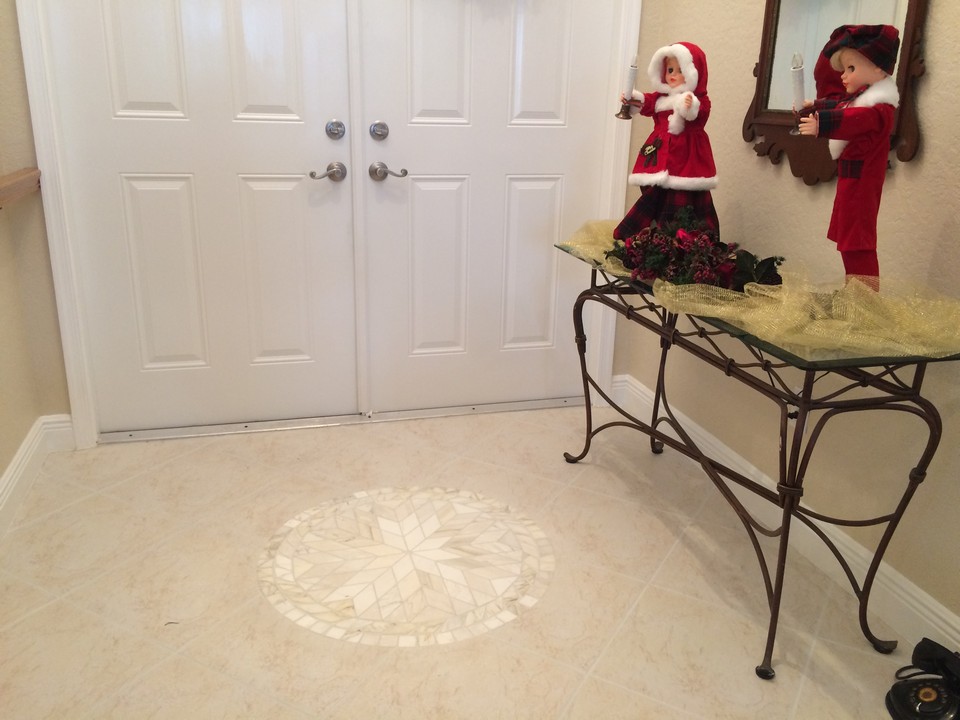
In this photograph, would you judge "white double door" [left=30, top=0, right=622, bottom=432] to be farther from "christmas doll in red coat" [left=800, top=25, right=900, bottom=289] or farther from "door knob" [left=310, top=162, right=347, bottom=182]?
"christmas doll in red coat" [left=800, top=25, right=900, bottom=289]

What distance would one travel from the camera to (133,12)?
229cm

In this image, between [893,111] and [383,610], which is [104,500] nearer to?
[383,610]

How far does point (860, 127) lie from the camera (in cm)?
149

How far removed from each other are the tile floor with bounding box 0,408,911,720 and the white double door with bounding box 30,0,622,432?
1.14 ft

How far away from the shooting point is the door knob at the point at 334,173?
2.54 metres

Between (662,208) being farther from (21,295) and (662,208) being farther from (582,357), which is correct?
(21,295)

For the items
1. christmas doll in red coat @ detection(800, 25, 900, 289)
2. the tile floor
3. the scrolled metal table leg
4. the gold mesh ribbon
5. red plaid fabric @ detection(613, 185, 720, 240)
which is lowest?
the tile floor

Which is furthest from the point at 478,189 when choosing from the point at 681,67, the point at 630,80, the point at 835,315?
the point at 835,315

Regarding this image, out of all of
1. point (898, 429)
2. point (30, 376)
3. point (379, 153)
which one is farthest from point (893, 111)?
point (30, 376)

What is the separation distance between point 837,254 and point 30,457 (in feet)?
7.60

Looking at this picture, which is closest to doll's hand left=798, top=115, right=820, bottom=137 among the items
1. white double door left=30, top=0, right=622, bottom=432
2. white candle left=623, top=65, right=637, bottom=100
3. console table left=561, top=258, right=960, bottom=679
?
console table left=561, top=258, right=960, bottom=679

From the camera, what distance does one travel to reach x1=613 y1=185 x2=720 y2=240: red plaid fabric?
200cm

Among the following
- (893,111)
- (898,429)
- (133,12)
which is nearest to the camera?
(893,111)

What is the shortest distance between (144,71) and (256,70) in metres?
0.32
